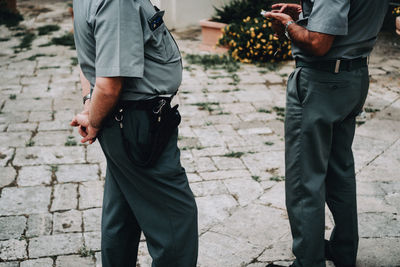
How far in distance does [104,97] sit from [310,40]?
963mm

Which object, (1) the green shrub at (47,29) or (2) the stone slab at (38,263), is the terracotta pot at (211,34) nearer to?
(1) the green shrub at (47,29)

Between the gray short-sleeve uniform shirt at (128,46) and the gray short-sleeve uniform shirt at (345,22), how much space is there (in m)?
0.65

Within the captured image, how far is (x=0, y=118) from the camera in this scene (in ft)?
17.1

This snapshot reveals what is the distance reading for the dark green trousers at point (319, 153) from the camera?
2.31 m

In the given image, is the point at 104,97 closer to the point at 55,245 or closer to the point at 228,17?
the point at 55,245

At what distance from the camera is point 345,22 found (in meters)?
2.13

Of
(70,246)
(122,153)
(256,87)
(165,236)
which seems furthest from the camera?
(256,87)

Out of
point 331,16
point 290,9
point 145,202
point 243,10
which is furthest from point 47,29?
point 331,16

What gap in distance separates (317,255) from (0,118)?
12.9ft

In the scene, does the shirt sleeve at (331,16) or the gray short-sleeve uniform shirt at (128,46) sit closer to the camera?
the gray short-sleeve uniform shirt at (128,46)

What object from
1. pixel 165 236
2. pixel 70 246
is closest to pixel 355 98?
pixel 165 236

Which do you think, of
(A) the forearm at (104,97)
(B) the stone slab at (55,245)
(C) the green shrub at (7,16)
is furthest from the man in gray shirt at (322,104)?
(C) the green shrub at (7,16)

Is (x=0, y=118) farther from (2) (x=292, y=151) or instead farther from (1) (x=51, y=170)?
(2) (x=292, y=151)

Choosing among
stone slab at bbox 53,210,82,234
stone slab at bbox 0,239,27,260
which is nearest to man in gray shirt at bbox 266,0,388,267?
stone slab at bbox 53,210,82,234
